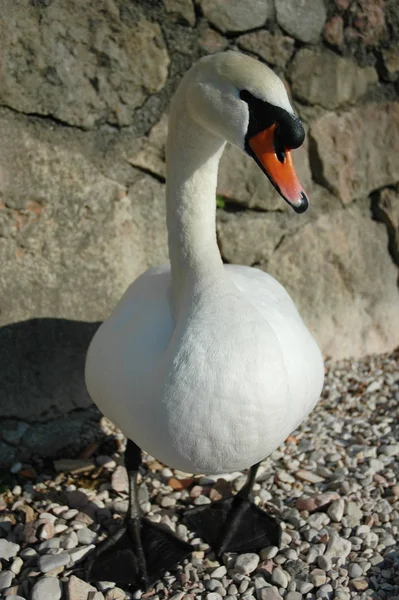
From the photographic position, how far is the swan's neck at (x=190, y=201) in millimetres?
1841

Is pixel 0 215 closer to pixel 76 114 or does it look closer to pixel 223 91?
pixel 76 114

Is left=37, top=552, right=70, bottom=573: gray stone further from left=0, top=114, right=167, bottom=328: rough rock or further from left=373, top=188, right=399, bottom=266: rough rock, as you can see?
left=373, top=188, right=399, bottom=266: rough rock

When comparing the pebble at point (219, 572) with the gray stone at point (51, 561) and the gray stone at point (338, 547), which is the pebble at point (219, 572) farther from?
the gray stone at point (51, 561)

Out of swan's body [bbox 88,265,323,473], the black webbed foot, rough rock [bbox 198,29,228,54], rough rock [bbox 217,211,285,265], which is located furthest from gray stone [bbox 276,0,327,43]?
the black webbed foot

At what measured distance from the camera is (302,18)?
9.23 ft

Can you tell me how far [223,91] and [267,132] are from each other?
0.52ft

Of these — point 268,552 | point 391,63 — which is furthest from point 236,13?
point 268,552

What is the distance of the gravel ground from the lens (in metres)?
2.04

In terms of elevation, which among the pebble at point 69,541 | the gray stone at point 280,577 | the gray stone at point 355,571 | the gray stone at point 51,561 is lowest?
the pebble at point 69,541

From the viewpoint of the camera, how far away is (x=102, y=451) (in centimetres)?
270

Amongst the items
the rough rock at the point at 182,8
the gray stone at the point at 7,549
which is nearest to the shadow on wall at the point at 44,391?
the gray stone at the point at 7,549

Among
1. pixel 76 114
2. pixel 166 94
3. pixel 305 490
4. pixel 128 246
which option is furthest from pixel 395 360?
pixel 76 114

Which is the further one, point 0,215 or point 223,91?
point 0,215

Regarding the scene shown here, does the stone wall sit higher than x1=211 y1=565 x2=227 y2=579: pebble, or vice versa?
the stone wall
